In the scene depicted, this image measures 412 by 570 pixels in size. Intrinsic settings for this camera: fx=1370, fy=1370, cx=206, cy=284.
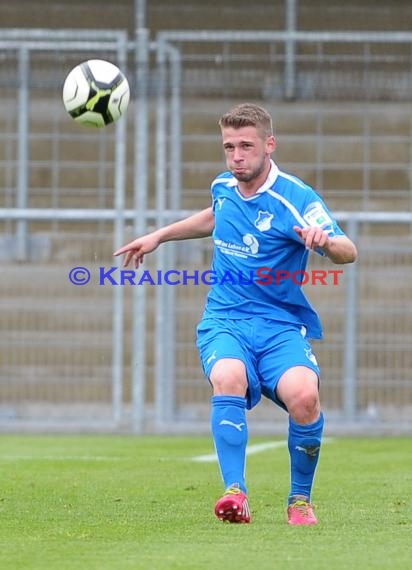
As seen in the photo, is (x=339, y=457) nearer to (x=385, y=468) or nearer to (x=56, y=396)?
(x=385, y=468)

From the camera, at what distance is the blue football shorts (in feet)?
19.4

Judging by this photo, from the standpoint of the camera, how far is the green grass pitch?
470 cm

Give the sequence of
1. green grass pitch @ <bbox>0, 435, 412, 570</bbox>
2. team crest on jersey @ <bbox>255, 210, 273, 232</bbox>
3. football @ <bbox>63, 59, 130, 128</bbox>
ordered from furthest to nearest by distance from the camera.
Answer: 1. football @ <bbox>63, 59, 130, 128</bbox>
2. team crest on jersey @ <bbox>255, 210, 273, 232</bbox>
3. green grass pitch @ <bbox>0, 435, 412, 570</bbox>

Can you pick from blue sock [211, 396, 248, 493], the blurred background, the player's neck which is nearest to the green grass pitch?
blue sock [211, 396, 248, 493]

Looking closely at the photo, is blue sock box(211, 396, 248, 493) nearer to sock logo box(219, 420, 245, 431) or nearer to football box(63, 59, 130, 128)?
sock logo box(219, 420, 245, 431)

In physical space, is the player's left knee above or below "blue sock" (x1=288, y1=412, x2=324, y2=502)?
above

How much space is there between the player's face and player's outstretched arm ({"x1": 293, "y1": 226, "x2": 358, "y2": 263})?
49 centimetres

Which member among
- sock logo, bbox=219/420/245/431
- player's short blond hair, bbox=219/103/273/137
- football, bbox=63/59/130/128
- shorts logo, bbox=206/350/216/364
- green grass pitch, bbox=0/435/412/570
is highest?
football, bbox=63/59/130/128

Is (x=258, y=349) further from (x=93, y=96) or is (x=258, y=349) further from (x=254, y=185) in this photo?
(x=93, y=96)

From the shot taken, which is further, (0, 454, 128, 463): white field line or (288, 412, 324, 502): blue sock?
(0, 454, 128, 463): white field line

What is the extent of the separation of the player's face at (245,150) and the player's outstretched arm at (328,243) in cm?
49

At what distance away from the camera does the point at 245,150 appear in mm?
6027

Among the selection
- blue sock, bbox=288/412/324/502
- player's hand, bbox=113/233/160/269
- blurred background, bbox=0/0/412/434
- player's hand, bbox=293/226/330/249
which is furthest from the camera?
blurred background, bbox=0/0/412/434

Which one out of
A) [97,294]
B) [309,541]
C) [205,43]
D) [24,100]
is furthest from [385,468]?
[205,43]
